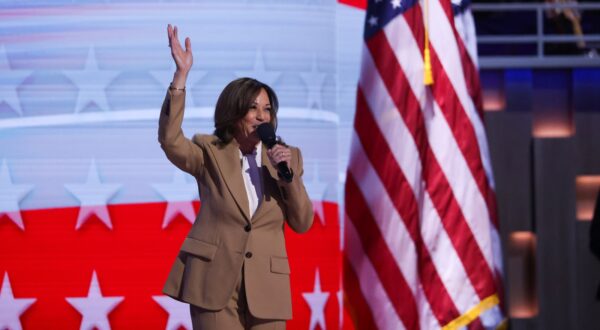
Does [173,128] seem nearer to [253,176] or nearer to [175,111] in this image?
[175,111]

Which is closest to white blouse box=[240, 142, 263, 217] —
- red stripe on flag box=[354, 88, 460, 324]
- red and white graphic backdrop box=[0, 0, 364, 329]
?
red and white graphic backdrop box=[0, 0, 364, 329]

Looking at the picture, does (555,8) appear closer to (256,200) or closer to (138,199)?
(138,199)

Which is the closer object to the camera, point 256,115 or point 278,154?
point 278,154

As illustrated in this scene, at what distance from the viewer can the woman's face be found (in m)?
2.97

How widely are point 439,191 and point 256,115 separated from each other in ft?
5.60

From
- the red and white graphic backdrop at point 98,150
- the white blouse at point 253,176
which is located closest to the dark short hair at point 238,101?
the white blouse at point 253,176

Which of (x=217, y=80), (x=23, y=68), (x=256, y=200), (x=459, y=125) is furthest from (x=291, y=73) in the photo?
(x=256, y=200)

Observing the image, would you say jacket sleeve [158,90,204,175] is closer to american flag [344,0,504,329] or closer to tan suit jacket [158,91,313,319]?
tan suit jacket [158,91,313,319]

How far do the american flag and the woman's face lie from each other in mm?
1605

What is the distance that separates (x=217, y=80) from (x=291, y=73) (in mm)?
344

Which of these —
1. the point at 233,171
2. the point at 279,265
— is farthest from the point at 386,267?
Answer: the point at 233,171

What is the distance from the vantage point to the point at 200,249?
293 centimetres

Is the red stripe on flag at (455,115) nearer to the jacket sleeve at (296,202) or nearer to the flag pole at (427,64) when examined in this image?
the flag pole at (427,64)

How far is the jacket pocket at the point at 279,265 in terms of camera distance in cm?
297
